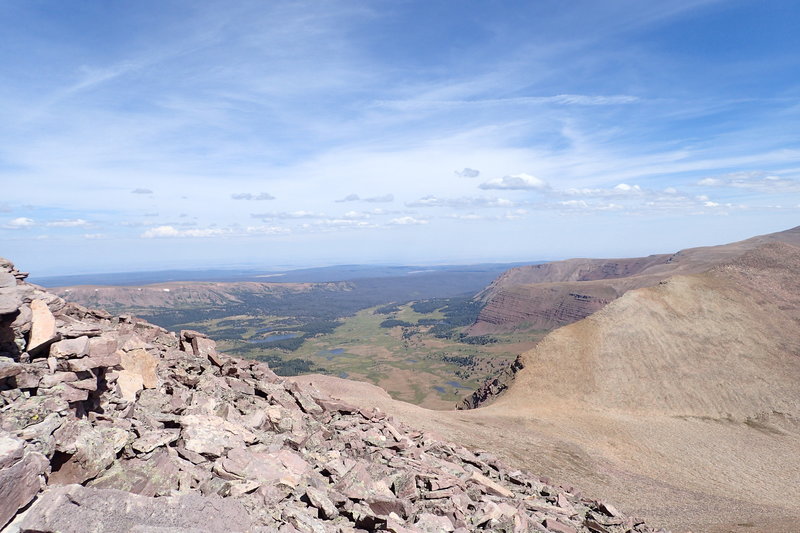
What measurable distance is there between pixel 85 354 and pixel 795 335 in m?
97.7

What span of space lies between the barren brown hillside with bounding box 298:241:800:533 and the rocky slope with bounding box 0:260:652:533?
12119mm

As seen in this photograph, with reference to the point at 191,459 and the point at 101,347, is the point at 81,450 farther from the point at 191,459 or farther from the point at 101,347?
the point at 101,347

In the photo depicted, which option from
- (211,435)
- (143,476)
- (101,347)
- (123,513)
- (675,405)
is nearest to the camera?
(123,513)

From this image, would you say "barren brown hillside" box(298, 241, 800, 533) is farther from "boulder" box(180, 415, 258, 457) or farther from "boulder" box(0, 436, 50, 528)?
"boulder" box(0, 436, 50, 528)

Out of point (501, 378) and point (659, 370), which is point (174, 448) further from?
point (659, 370)

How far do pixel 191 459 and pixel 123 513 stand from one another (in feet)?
13.9

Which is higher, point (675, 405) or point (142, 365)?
point (142, 365)

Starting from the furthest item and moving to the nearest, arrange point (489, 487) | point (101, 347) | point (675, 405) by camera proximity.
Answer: point (675, 405) < point (489, 487) < point (101, 347)

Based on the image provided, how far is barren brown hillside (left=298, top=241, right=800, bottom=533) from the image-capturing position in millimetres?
33969

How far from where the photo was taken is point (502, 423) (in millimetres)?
45344

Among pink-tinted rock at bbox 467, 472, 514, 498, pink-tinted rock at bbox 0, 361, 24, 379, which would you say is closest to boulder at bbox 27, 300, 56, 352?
pink-tinted rock at bbox 0, 361, 24, 379

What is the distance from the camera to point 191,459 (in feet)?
44.7

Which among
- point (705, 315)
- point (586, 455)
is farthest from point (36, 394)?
point (705, 315)

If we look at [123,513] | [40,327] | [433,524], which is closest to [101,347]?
[40,327]
